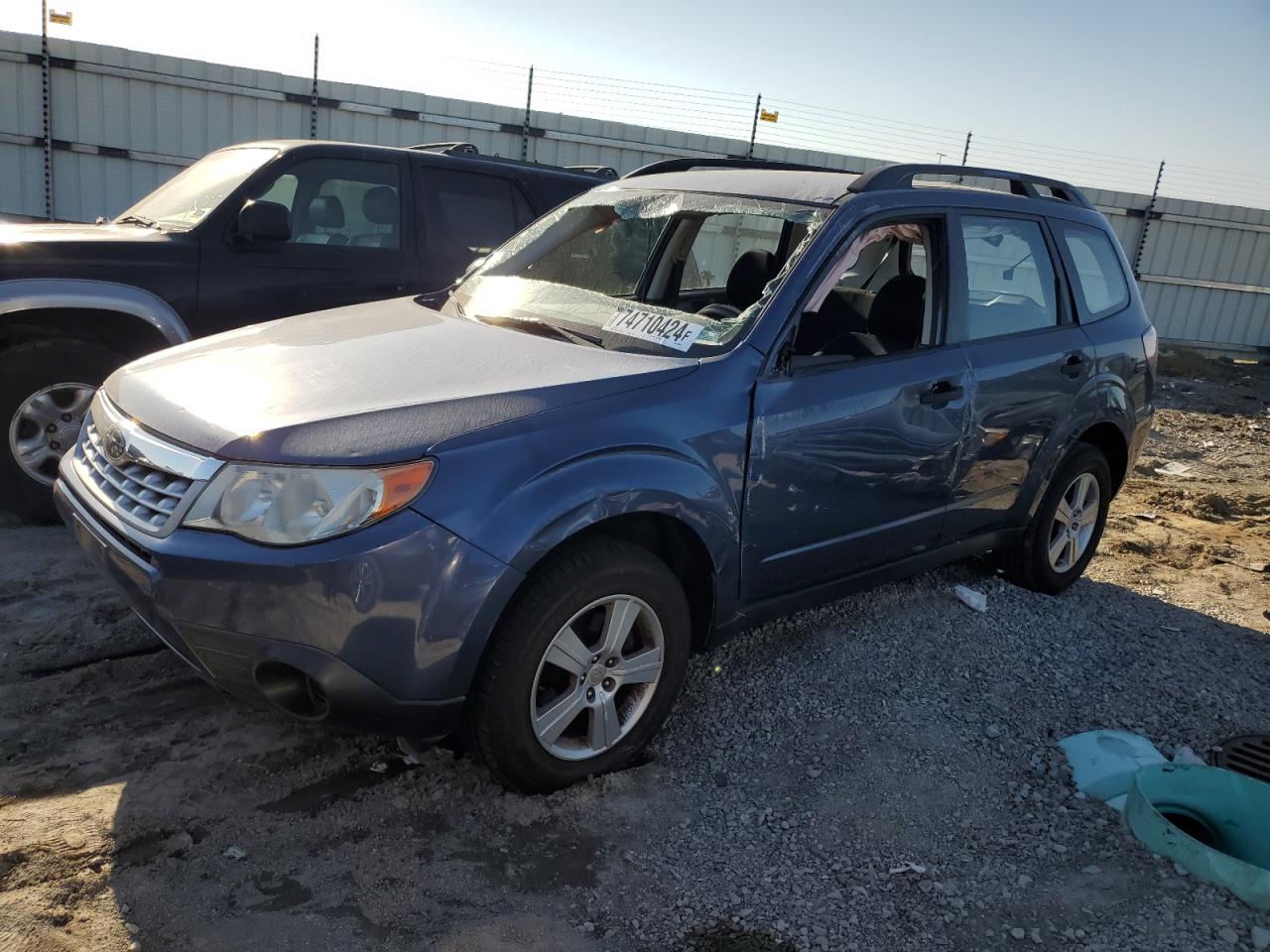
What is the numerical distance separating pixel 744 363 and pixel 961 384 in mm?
1139

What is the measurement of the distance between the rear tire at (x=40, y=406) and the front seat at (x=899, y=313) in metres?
3.58

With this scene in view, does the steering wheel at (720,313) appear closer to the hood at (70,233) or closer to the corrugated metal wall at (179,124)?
the hood at (70,233)

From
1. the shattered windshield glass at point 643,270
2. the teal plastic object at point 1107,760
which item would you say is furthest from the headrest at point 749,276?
the teal plastic object at point 1107,760

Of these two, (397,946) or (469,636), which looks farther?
(469,636)

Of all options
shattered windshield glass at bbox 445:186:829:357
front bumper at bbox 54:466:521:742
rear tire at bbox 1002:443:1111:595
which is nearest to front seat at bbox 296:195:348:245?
shattered windshield glass at bbox 445:186:829:357

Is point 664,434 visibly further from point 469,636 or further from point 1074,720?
point 1074,720

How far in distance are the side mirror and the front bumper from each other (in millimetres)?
2752

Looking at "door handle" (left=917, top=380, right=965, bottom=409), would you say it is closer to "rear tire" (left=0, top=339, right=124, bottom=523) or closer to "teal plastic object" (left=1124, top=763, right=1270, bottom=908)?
"teal plastic object" (left=1124, top=763, right=1270, bottom=908)

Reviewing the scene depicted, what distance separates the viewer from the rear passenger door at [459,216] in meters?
5.71

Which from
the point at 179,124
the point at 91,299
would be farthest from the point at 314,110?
the point at 91,299

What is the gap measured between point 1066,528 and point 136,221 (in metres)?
5.08

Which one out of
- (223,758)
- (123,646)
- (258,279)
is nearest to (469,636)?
(223,758)

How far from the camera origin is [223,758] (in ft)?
9.74

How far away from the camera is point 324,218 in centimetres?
541
